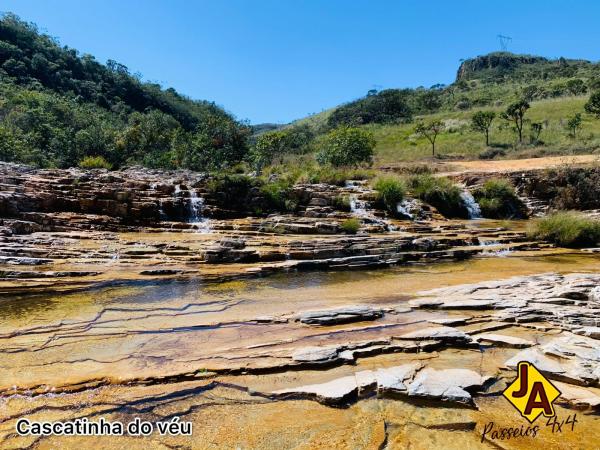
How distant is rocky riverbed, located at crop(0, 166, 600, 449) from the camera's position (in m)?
3.30

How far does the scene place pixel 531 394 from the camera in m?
3.56

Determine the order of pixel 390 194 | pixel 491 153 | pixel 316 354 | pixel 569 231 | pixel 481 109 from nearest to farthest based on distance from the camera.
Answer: pixel 316 354 < pixel 569 231 < pixel 390 194 < pixel 491 153 < pixel 481 109

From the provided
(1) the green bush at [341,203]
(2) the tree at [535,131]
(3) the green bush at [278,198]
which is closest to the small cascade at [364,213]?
(1) the green bush at [341,203]

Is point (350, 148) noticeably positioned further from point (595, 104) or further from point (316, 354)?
point (316, 354)

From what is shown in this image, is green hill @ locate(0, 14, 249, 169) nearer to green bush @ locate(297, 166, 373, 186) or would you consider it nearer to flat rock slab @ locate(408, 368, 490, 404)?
green bush @ locate(297, 166, 373, 186)

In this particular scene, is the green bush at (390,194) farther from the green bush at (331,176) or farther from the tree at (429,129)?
the tree at (429,129)

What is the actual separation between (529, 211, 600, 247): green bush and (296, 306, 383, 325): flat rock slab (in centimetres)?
990

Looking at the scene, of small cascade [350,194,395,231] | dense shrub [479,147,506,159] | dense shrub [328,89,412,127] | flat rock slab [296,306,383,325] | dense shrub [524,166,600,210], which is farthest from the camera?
dense shrub [328,89,412,127]

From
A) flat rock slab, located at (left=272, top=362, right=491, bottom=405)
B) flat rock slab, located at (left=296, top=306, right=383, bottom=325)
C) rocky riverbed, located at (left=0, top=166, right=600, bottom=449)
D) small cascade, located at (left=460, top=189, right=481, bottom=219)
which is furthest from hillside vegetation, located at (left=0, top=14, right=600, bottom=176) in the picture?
flat rock slab, located at (left=272, top=362, right=491, bottom=405)

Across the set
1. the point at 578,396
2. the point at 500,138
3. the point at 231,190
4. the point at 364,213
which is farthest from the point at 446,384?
the point at 500,138

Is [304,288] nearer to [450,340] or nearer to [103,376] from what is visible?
[450,340]

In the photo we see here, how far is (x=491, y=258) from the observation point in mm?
11000

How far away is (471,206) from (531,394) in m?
16.5

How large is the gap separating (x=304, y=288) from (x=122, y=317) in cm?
346
